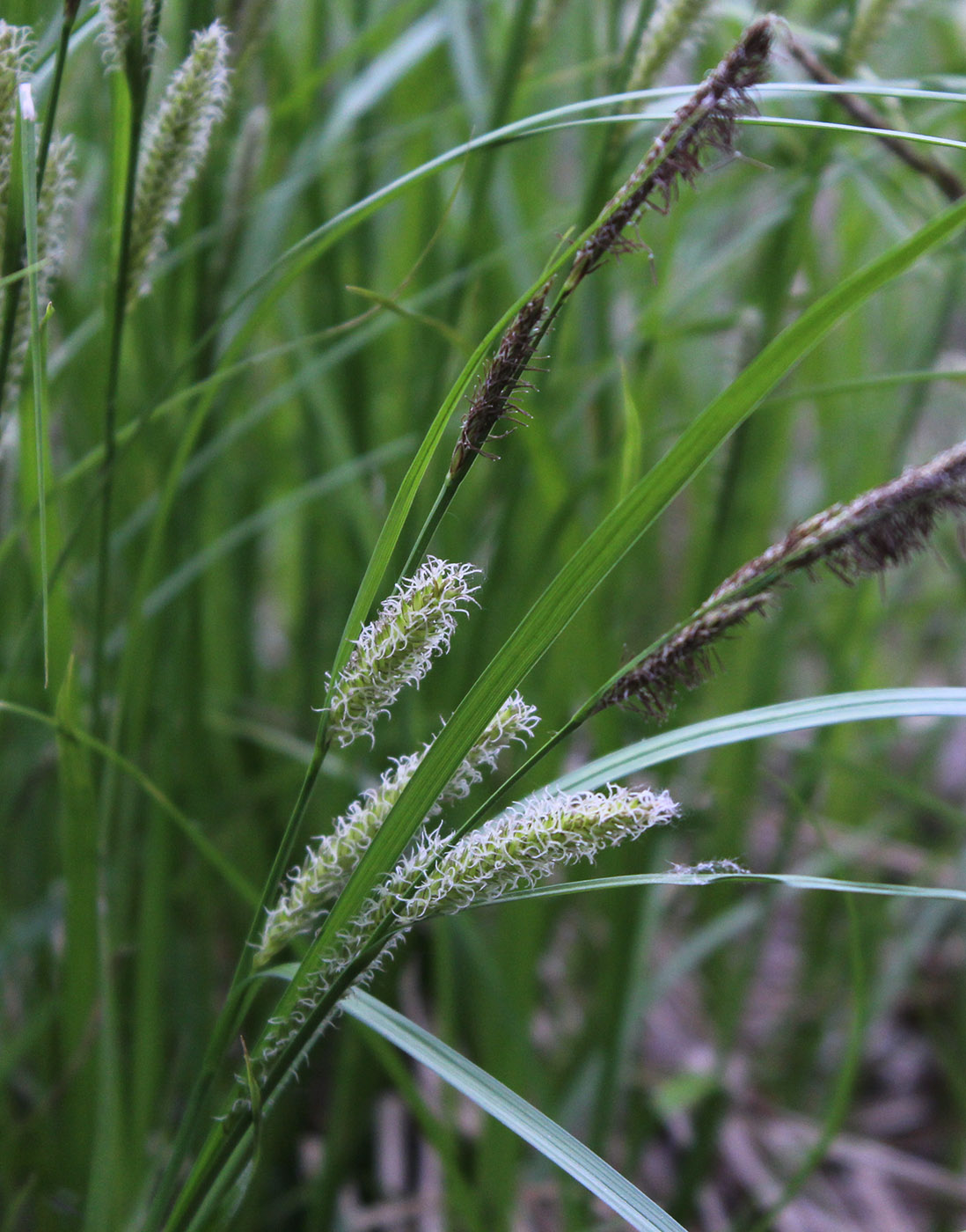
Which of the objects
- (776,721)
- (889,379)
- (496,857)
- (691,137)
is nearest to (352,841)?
(496,857)

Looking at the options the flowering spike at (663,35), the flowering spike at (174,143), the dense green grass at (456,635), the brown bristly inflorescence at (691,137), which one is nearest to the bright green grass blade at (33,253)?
the dense green grass at (456,635)

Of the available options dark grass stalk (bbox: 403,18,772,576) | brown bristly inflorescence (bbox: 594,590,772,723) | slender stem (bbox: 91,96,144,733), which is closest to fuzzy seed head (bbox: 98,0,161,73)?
slender stem (bbox: 91,96,144,733)

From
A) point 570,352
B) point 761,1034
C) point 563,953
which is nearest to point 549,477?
point 570,352

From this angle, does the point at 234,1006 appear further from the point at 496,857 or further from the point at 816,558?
the point at 816,558

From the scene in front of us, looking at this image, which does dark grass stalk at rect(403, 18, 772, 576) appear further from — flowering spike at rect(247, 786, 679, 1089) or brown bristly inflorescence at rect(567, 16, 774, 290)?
flowering spike at rect(247, 786, 679, 1089)

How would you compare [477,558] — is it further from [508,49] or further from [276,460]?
[508,49]

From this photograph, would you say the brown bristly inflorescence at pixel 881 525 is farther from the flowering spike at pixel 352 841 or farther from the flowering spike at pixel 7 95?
the flowering spike at pixel 7 95
